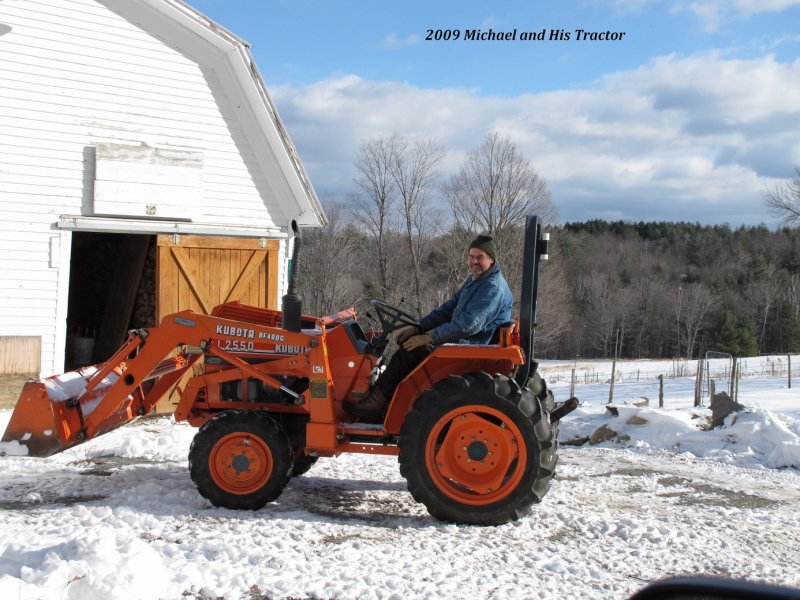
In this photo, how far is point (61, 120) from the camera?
32.7 feet

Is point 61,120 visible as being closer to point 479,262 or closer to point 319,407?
point 319,407

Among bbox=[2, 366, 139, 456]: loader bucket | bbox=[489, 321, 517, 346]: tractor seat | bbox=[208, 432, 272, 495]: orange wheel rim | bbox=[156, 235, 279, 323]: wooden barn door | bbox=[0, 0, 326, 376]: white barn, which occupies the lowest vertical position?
bbox=[208, 432, 272, 495]: orange wheel rim

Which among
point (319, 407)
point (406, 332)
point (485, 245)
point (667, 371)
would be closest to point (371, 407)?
point (319, 407)

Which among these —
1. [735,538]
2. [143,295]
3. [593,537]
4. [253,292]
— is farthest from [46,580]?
[143,295]

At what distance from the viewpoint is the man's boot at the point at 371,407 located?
5.89 meters

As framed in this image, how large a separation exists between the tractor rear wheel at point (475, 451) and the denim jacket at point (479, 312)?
13.1 inches

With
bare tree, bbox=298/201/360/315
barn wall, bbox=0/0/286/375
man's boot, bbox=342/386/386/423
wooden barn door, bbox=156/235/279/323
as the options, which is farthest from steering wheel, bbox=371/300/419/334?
bare tree, bbox=298/201/360/315

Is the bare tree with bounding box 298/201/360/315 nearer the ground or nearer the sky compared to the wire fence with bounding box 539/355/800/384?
nearer the sky

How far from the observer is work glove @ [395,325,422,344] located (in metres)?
5.76

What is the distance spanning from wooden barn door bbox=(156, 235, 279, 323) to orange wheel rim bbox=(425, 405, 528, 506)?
6.39m

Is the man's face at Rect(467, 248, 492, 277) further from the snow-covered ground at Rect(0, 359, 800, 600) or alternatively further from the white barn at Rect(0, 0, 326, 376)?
the white barn at Rect(0, 0, 326, 376)

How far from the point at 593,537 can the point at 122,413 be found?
Answer: 3669 mm

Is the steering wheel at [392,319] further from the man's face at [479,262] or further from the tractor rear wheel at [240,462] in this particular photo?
the tractor rear wheel at [240,462]

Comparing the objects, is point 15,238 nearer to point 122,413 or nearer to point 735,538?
point 122,413
